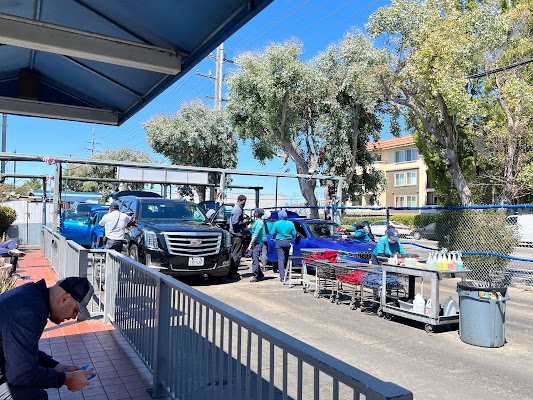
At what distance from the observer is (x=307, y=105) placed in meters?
24.0

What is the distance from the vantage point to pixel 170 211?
12.2 metres

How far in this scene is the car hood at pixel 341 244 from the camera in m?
12.1

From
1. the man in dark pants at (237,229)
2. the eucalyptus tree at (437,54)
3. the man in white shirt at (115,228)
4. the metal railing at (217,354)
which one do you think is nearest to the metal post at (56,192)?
the man in white shirt at (115,228)

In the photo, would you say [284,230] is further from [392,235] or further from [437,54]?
[437,54]

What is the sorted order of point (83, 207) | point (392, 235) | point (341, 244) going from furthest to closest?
1. point (83, 207)
2. point (341, 244)
3. point (392, 235)

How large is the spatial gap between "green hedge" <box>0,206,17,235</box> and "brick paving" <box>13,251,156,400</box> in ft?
46.4

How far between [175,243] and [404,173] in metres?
43.7

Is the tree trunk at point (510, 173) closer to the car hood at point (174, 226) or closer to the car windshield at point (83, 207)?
the car hood at point (174, 226)

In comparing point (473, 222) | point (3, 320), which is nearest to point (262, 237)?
point (473, 222)

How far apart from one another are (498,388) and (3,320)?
16.7ft

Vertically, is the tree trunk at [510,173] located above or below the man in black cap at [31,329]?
above

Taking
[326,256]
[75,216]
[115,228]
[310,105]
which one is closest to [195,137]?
[310,105]

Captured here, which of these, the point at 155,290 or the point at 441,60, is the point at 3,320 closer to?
the point at 155,290

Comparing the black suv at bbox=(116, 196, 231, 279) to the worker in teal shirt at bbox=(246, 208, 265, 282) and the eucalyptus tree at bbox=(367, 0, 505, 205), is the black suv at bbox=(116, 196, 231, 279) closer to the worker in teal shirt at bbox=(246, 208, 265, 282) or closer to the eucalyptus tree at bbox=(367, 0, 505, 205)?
the worker in teal shirt at bbox=(246, 208, 265, 282)
